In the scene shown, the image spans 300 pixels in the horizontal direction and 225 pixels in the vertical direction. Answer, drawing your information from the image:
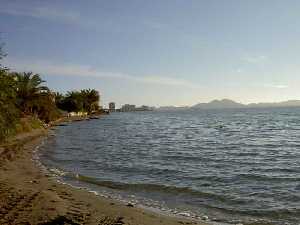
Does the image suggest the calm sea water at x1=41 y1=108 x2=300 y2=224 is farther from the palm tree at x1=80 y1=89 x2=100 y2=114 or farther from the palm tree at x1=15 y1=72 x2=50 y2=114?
the palm tree at x1=80 y1=89 x2=100 y2=114

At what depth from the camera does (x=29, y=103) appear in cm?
7112

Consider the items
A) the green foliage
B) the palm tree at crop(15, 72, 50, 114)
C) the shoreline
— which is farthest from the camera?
the palm tree at crop(15, 72, 50, 114)

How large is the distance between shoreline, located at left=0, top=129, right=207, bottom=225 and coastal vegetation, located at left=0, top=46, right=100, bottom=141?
3399 millimetres

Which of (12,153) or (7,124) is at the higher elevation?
(7,124)

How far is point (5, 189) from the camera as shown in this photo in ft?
56.2

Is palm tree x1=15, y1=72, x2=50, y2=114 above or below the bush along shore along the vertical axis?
above

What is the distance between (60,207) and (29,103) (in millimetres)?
59581

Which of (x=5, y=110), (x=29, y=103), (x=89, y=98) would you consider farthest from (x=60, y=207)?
(x=89, y=98)

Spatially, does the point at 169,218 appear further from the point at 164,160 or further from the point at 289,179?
the point at 164,160

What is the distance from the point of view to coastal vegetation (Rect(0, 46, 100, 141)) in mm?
20938

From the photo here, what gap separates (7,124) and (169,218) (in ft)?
35.1

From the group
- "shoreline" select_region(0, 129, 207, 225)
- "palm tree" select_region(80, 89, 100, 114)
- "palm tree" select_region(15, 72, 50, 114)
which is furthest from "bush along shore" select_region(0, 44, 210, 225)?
"palm tree" select_region(80, 89, 100, 114)

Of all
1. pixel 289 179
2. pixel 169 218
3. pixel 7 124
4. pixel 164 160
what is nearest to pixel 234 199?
pixel 169 218

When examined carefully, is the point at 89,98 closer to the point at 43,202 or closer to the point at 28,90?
the point at 28,90
